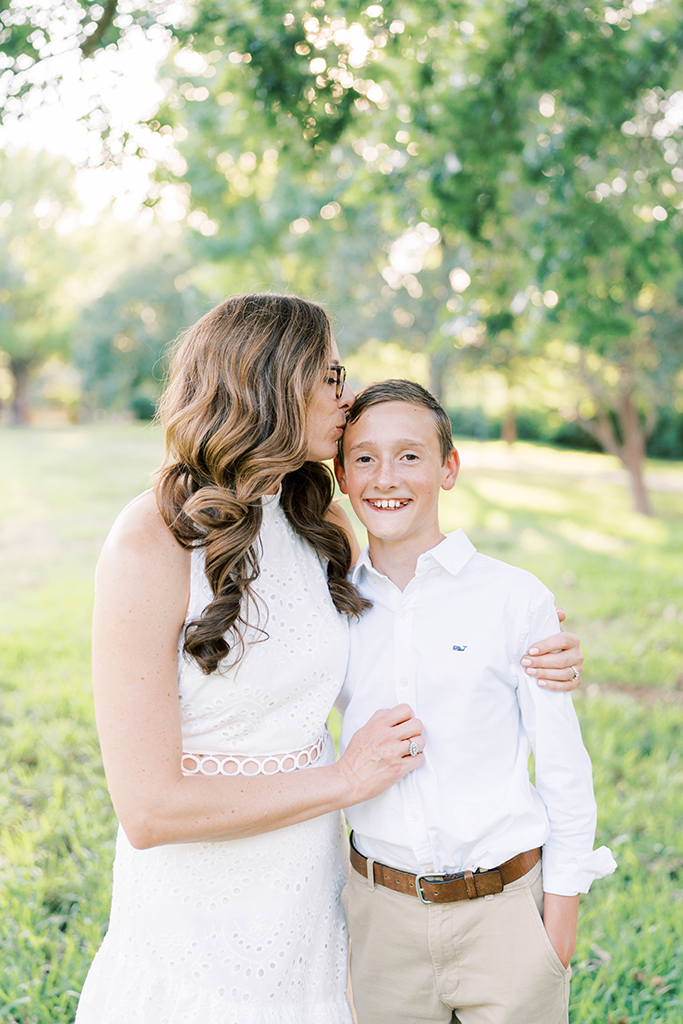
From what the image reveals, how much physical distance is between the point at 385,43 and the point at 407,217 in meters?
1.24

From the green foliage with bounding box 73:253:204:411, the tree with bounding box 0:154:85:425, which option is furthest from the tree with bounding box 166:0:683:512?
the green foliage with bounding box 73:253:204:411

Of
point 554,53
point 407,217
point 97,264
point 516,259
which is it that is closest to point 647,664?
point 516,259

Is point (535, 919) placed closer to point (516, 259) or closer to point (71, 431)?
point (516, 259)

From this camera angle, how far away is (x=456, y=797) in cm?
190

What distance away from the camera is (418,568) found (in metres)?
1.99

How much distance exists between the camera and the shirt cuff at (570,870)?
1.88m

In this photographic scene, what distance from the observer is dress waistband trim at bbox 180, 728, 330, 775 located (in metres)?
1.82

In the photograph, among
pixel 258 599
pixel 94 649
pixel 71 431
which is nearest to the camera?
pixel 94 649

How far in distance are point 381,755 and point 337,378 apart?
3.15 ft

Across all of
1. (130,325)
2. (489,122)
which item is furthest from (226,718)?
(130,325)

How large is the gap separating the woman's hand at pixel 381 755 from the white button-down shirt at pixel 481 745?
0.08 meters

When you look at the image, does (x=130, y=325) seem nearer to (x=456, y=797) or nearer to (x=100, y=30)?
(x=100, y=30)

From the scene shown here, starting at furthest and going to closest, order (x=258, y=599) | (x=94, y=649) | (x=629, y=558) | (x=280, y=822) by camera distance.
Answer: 1. (x=629, y=558)
2. (x=258, y=599)
3. (x=280, y=822)
4. (x=94, y=649)

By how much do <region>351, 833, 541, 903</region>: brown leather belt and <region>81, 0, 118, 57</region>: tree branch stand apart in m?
3.16
